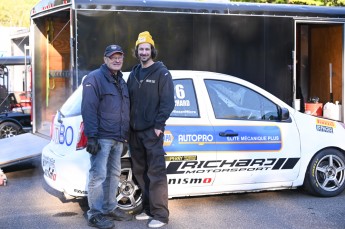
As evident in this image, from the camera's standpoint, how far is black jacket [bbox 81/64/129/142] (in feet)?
18.9

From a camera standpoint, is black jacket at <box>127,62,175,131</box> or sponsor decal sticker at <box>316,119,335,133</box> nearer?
black jacket at <box>127,62,175,131</box>

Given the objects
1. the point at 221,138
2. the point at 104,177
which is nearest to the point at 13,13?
the point at 221,138

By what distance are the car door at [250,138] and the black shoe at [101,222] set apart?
4.68 ft

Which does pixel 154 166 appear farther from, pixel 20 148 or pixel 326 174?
pixel 20 148

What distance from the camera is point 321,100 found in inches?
500

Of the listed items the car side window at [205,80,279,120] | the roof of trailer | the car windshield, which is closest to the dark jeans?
the car windshield

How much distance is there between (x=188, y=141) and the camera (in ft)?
21.4

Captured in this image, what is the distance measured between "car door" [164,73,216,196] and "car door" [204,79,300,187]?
0.45 feet

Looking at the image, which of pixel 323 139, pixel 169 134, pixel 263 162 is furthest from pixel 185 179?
pixel 323 139

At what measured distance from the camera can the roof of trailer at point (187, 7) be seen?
29.3 ft

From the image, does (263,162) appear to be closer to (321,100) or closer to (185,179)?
(185,179)

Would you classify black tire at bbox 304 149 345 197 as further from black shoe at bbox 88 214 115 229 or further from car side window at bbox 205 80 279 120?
black shoe at bbox 88 214 115 229

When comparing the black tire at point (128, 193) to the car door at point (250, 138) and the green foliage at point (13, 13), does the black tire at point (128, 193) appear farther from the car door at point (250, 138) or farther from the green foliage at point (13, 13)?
the green foliage at point (13, 13)

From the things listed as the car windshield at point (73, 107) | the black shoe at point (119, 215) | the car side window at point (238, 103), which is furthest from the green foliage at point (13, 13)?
the black shoe at point (119, 215)
